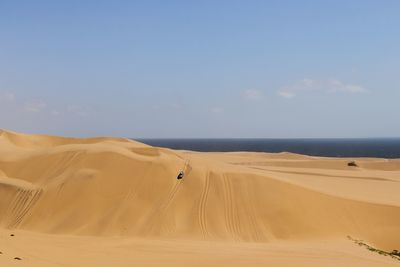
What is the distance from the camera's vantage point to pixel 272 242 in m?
15.1

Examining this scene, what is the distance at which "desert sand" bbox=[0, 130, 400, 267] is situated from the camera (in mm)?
11633

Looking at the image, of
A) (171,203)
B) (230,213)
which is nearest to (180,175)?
(171,203)

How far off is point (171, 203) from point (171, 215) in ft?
2.80

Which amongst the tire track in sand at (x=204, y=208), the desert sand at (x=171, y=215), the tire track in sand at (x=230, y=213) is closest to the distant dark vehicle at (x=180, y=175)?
the desert sand at (x=171, y=215)

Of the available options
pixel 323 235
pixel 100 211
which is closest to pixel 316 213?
pixel 323 235

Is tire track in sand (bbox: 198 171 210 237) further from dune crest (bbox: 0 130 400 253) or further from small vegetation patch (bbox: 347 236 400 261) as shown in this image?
small vegetation patch (bbox: 347 236 400 261)

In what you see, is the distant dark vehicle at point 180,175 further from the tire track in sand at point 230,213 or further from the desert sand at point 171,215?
the tire track in sand at point 230,213

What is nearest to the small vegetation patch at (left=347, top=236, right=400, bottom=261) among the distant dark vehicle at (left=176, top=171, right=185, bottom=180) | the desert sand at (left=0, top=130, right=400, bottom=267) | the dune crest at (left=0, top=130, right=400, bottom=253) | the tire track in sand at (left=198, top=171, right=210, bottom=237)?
the desert sand at (left=0, top=130, right=400, bottom=267)

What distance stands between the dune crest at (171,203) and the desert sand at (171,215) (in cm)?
5

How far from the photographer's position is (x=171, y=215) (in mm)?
17125

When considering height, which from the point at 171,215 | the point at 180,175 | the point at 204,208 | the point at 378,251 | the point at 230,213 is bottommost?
the point at 378,251

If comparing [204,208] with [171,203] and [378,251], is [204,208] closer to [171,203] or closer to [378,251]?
[171,203]

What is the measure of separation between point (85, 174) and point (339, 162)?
32112 mm

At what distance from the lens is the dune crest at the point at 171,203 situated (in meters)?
16.5
